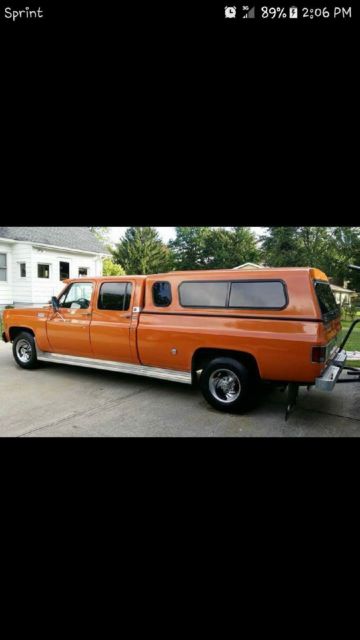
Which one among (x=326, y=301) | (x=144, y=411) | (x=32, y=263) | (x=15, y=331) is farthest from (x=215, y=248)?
(x=144, y=411)

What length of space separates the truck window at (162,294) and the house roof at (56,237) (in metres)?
13.4

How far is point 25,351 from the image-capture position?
7.43 m

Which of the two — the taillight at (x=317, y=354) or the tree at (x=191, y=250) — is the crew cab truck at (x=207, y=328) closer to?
the taillight at (x=317, y=354)

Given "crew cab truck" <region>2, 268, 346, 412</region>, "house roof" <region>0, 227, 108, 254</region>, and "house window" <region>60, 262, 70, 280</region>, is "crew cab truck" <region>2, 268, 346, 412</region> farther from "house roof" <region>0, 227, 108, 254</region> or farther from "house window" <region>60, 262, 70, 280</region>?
"house window" <region>60, 262, 70, 280</region>

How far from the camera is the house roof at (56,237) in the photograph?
17.1m

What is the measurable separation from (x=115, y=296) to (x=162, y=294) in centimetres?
97

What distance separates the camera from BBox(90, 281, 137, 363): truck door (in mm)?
5988

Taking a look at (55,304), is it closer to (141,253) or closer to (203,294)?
(203,294)

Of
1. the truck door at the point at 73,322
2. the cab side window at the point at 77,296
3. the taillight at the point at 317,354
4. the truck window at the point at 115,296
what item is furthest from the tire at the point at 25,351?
the taillight at the point at 317,354

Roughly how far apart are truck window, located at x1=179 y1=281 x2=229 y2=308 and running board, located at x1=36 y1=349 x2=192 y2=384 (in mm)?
1109

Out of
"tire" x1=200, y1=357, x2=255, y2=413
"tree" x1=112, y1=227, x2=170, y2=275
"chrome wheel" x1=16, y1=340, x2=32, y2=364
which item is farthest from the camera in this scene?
"tree" x1=112, y1=227, x2=170, y2=275
